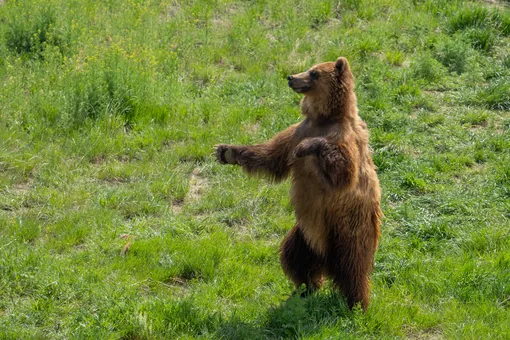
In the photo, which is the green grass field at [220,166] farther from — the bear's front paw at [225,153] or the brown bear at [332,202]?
the bear's front paw at [225,153]

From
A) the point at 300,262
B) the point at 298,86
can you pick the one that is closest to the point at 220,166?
the point at 300,262

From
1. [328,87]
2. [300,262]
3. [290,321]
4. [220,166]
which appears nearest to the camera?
[290,321]

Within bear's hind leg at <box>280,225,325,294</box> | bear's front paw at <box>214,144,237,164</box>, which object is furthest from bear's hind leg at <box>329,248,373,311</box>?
bear's front paw at <box>214,144,237,164</box>

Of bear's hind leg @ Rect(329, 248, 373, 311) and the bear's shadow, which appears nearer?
the bear's shadow

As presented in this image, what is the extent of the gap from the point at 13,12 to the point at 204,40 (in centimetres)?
288

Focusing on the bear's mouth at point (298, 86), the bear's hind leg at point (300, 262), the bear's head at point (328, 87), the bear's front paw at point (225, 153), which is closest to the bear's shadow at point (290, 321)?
the bear's hind leg at point (300, 262)

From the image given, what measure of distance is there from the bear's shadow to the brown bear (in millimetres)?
230

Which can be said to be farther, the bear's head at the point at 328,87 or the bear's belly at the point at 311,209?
the bear's head at the point at 328,87

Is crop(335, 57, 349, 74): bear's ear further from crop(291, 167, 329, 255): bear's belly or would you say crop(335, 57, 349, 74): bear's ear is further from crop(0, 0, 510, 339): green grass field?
crop(0, 0, 510, 339): green grass field

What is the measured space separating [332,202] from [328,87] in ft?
3.37

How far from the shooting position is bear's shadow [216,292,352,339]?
250 inches

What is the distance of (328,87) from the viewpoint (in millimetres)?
6898

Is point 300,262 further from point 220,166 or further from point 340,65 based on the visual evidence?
point 220,166

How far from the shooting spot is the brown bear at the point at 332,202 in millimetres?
6738
